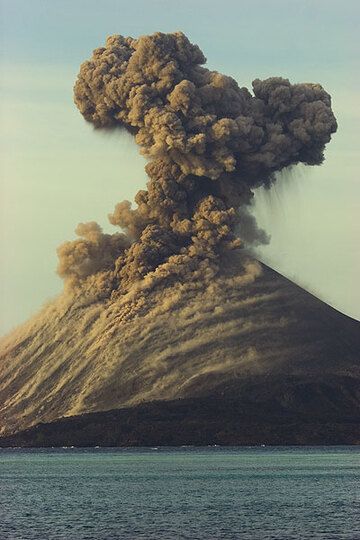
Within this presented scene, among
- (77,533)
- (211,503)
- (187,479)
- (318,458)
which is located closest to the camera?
(77,533)

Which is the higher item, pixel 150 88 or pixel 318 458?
pixel 150 88

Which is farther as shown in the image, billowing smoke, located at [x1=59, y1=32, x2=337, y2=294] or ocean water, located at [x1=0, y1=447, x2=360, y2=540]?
billowing smoke, located at [x1=59, y1=32, x2=337, y2=294]

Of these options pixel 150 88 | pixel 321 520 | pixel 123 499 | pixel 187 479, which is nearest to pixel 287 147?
pixel 150 88

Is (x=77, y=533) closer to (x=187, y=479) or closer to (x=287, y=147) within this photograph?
(x=187, y=479)

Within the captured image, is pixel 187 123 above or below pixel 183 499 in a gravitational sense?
above

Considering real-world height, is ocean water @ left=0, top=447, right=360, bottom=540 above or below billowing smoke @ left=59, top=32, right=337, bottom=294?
below

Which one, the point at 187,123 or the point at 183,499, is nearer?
the point at 183,499

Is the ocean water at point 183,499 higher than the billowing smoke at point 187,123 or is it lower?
lower

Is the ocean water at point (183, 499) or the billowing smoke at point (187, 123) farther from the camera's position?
the billowing smoke at point (187, 123)
